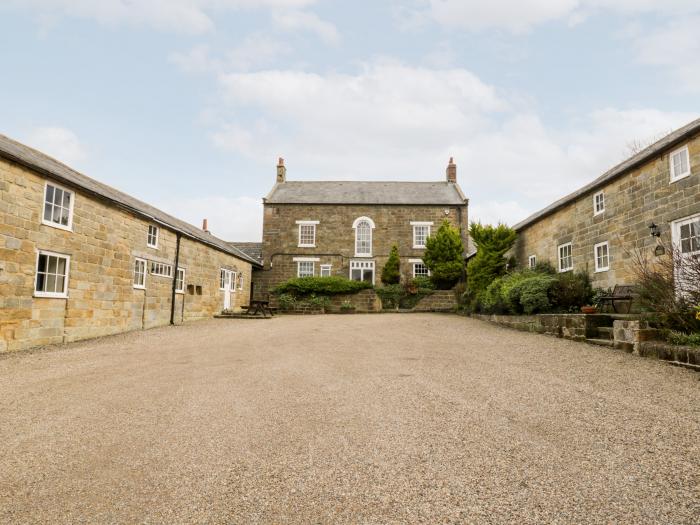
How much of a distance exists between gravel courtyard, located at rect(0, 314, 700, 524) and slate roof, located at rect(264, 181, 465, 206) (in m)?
20.7

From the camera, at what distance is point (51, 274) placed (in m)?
10.1

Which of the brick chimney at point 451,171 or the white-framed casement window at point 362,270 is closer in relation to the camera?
the white-framed casement window at point 362,270

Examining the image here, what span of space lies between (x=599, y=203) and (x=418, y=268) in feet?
43.1

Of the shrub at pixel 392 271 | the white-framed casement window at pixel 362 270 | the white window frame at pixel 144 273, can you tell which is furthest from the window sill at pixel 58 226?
the white-framed casement window at pixel 362 270

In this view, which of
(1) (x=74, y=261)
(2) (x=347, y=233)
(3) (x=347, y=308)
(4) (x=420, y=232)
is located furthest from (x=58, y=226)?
(4) (x=420, y=232)

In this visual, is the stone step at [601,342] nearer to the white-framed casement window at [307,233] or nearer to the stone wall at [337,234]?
the stone wall at [337,234]

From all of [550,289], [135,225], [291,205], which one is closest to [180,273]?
[135,225]

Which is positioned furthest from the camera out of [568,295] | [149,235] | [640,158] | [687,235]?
[149,235]

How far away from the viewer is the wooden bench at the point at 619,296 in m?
10.8

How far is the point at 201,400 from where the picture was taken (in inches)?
198

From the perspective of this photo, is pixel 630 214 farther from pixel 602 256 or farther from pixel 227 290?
pixel 227 290

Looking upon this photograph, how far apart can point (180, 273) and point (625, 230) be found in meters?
16.0

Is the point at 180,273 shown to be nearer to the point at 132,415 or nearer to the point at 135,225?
the point at 135,225

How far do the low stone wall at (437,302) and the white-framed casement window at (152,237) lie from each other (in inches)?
525
